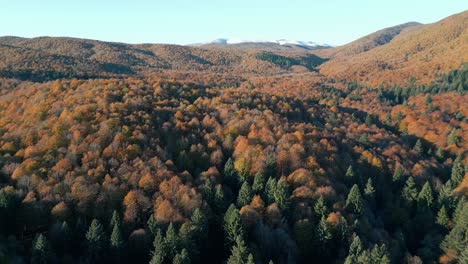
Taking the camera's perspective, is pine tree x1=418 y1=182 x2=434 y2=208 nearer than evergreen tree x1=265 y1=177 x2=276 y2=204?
No

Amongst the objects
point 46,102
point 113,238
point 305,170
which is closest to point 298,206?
point 305,170

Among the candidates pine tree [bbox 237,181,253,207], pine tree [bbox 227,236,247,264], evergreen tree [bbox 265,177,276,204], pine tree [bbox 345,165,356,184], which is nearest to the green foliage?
pine tree [bbox 345,165,356,184]

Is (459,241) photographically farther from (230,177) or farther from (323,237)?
(230,177)

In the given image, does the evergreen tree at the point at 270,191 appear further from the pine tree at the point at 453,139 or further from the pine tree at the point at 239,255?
the pine tree at the point at 453,139

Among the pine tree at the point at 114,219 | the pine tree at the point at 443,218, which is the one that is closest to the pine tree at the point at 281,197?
the pine tree at the point at 114,219

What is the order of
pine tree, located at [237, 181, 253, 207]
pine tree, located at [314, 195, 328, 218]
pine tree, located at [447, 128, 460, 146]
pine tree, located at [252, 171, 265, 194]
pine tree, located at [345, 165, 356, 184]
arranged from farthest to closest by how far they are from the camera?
pine tree, located at [447, 128, 460, 146] → pine tree, located at [345, 165, 356, 184] → pine tree, located at [252, 171, 265, 194] → pine tree, located at [314, 195, 328, 218] → pine tree, located at [237, 181, 253, 207]

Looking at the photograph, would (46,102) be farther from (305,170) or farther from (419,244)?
(419,244)

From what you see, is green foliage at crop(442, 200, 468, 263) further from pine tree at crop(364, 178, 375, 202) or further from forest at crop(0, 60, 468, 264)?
pine tree at crop(364, 178, 375, 202)
